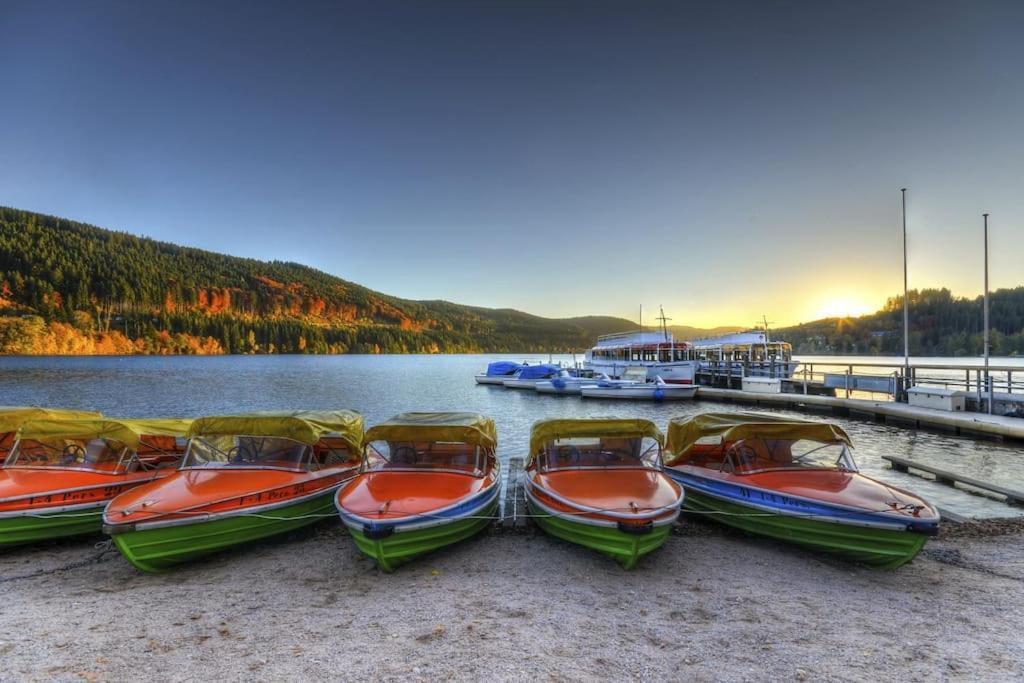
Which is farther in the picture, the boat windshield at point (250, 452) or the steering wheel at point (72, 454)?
the steering wheel at point (72, 454)

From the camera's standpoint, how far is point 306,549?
8.27m

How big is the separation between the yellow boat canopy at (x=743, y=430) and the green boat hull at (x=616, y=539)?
2.65m

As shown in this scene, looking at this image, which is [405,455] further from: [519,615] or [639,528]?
[639,528]

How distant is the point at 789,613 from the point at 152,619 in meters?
7.88

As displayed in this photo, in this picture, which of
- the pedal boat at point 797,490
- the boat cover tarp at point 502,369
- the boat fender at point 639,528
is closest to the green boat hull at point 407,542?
the boat fender at point 639,528

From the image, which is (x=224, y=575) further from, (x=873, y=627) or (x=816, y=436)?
(x=816, y=436)

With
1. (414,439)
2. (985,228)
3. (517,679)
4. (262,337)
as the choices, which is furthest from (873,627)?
(262,337)

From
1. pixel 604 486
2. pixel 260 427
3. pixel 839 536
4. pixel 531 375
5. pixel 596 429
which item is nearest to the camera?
pixel 839 536

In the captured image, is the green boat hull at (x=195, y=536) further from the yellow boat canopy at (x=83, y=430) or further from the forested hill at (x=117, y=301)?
the forested hill at (x=117, y=301)

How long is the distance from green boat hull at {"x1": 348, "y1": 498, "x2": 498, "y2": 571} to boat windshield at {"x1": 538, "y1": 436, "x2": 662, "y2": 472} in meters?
1.88

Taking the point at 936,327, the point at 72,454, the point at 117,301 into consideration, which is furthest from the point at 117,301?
the point at 936,327

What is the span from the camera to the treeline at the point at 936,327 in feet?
420

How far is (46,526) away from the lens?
26.2 feet

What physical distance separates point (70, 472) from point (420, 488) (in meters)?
6.68
